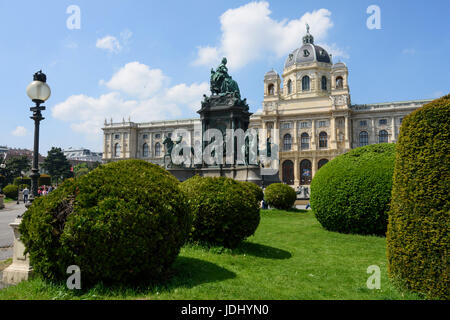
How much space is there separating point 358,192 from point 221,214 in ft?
16.9

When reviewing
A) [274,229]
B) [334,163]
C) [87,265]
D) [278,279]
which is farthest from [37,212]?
[334,163]

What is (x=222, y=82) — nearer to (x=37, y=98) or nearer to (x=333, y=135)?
(x=37, y=98)

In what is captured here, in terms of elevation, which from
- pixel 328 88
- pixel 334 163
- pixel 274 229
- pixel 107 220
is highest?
pixel 328 88

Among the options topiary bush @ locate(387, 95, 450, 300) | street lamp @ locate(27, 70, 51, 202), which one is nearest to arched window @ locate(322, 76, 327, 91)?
topiary bush @ locate(387, 95, 450, 300)

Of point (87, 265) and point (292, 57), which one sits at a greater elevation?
point (292, 57)

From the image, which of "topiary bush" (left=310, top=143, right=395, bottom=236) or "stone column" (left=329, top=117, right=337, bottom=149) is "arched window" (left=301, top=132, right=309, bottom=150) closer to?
"stone column" (left=329, top=117, right=337, bottom=149)

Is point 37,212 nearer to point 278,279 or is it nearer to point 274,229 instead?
point 278,279

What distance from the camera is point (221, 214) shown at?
6688 mm

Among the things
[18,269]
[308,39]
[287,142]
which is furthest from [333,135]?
[18,269]

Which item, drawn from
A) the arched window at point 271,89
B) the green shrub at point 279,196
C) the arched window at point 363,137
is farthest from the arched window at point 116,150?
the green shrub at point 279,196

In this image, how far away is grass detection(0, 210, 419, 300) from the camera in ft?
13.5

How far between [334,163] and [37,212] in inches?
379

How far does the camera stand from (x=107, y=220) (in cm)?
402

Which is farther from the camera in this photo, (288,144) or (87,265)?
(288,144)
